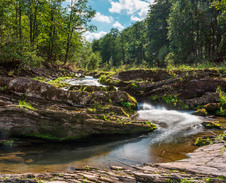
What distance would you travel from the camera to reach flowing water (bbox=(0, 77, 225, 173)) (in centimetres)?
456

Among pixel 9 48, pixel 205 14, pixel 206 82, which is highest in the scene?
pixel 205 14

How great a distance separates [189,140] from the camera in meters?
7.11

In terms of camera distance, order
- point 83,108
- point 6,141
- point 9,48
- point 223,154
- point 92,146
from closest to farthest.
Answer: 1. point 223,154
2. point 6,141
3. point 92,146
4. point 83,108
5. point 9,48

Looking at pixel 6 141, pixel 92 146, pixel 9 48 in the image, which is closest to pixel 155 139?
pixel 92 146

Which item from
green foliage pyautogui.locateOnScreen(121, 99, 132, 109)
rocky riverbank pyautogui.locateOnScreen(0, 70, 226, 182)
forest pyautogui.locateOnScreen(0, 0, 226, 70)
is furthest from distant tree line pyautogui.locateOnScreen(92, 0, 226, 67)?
rocky riverbank pyautogui.locateOnScreen(0, 70, 226, 182)

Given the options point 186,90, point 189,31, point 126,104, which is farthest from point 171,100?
point 189,31

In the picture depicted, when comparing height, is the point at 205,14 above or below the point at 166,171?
above

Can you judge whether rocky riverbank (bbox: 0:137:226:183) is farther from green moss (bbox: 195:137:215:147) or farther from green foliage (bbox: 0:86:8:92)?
green foliage (bbox: 0:86:8:92)

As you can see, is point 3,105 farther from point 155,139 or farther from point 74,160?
point 155,139

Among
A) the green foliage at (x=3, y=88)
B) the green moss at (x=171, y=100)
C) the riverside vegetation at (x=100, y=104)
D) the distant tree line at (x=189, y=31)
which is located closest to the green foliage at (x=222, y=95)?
the riverside vegetation at (x=100, y=104)

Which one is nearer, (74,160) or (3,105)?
(74,160)

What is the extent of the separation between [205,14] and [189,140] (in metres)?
25.2

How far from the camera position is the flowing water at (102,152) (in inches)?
179

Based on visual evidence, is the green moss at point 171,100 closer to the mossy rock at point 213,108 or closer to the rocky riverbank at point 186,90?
the rocky riverbank at point 186,90
